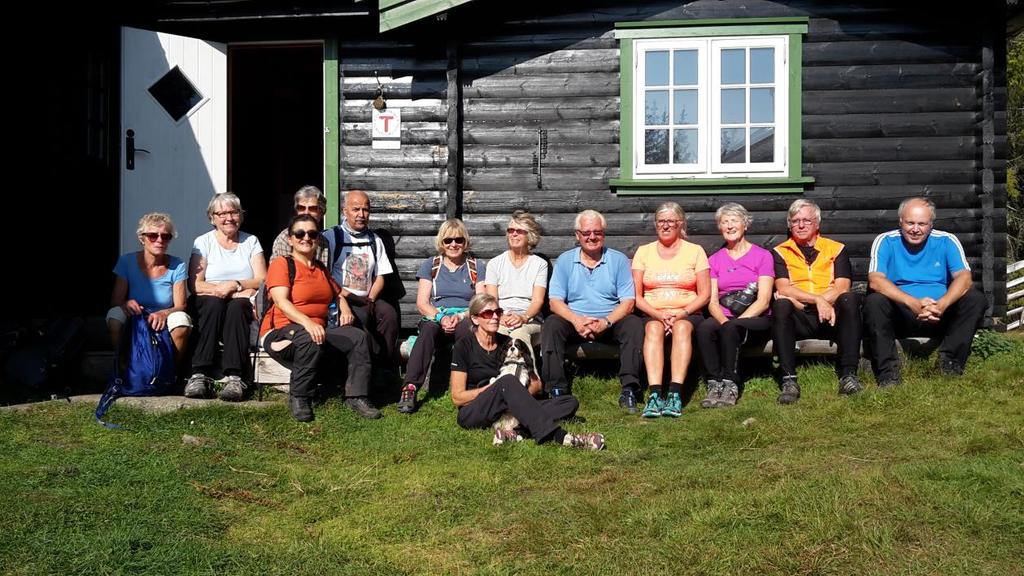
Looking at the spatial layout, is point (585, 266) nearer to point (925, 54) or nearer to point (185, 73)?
point (925, 54)

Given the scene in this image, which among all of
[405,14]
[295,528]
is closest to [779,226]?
[405,14]

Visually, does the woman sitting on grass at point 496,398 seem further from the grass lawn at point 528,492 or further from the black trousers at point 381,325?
the black trousers at point 381,325

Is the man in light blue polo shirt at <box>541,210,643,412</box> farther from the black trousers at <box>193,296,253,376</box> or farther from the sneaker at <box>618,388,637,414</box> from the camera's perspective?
the black trousers at <box>193,296,253,376</box>

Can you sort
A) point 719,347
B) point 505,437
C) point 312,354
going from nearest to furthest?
point 505,437
point 312,354
point 719,347

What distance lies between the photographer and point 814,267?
273 inches

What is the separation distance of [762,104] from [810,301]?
6.13 feet

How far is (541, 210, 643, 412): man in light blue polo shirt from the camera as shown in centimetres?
648

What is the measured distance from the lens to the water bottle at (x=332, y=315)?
6675 mm

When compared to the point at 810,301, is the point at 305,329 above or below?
below

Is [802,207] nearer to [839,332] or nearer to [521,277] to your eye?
[839,332]

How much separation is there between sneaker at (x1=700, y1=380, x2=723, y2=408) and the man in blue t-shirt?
100cm

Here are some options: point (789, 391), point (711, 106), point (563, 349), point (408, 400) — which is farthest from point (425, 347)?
point (711, 106)

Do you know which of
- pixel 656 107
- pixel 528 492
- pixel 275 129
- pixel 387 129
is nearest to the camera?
pixel 528 492

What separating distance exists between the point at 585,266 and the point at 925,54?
10.5ft
